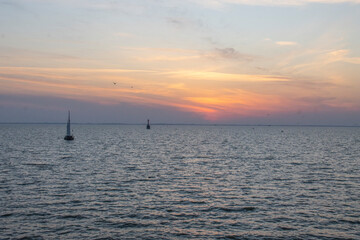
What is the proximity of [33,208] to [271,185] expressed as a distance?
29.6 metres

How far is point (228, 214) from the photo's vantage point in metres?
32.3

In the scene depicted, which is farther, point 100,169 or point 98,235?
point 100,169

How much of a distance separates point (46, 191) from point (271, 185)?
2869 cm

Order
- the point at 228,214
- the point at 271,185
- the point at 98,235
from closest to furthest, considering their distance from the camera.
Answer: the point at 98,235 < the point at 228,214 < the point at 271,185

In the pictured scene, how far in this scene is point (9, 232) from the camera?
26.4 meters

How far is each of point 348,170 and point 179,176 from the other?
31.2 metres

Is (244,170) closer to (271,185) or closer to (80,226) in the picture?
(271,185)

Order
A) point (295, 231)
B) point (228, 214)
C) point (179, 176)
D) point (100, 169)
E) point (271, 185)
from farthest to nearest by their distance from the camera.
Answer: point (100, 169) < point (179, 176) < point (271, 185) < point (228, 214) < point (295, 231)

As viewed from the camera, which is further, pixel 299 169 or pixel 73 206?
pixel 299 169

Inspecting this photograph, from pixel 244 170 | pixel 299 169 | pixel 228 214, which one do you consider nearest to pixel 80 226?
pixel 228 214

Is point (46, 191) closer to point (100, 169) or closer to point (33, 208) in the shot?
point (33, 208)

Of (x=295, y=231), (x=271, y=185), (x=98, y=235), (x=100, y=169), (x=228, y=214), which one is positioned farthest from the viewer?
(x=100, y=169)

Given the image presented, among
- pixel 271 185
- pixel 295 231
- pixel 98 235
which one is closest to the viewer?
pixel 98 235

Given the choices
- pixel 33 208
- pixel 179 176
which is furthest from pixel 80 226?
pixel 179 176
